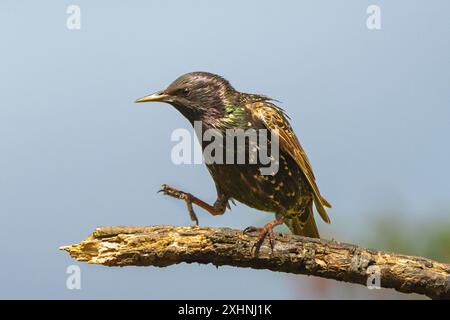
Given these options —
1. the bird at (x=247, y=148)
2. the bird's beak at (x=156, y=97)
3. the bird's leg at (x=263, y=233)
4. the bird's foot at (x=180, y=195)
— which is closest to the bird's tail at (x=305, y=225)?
the bird at (x=247, y=148)

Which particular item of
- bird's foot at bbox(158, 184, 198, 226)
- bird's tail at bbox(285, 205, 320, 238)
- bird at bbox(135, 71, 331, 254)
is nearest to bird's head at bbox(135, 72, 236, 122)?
bird at bbox(135, 71, 331, 254)

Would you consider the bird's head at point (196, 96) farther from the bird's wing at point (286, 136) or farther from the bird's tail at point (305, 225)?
the bird's tail at point (305, 225)

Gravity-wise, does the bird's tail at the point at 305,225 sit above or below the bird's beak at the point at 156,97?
below

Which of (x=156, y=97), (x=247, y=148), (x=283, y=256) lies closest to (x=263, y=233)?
(x=283, y=256)

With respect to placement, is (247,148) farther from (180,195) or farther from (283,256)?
(283,256)
